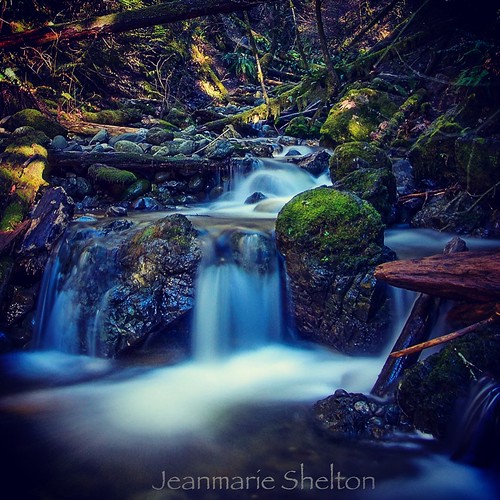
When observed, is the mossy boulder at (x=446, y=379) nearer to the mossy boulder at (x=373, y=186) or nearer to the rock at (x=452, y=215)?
the mossy boulder at (x=373, y=186)

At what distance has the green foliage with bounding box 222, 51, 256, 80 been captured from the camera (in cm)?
2238

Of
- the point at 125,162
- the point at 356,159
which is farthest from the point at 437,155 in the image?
the point at 125,162

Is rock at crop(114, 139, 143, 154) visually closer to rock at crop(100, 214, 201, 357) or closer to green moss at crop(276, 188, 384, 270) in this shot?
rock at crop(100, 214, 201, 357)

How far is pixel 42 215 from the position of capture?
5.88 m

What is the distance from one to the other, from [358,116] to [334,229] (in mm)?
6404

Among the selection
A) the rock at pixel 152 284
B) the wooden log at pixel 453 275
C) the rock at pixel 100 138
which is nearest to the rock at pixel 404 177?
the wooden log at pixel 453 275

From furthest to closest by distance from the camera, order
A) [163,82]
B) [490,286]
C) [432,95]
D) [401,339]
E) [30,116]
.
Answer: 1. [163,82]
2. [432,95]
3. [30,116]
4. [401,339]
5. [490,286]

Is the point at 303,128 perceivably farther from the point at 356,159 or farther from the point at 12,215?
the point at 12,215

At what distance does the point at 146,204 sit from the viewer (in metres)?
8.22

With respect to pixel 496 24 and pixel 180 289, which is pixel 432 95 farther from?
pixel 180 289

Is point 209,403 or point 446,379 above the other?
point 446,379

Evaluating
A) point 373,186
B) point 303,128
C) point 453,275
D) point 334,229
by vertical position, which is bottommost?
point 453,275

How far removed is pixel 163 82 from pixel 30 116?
929 centimetres

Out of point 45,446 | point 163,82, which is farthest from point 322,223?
point 163,82
